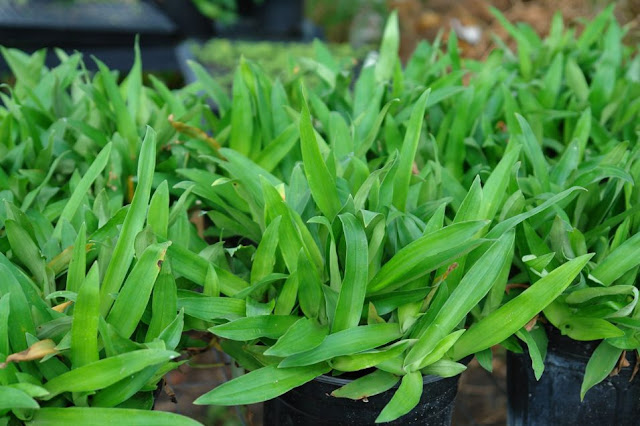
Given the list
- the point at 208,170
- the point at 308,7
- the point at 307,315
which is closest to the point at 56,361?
the point at 307,315

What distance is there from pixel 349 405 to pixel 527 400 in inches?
11.7

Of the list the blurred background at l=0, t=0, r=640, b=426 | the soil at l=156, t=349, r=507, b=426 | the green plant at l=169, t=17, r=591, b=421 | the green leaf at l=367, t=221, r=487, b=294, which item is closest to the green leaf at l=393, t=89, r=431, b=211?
the green plant at l=169, t=17, r=591, b=421

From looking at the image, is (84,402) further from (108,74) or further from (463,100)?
(463,100)

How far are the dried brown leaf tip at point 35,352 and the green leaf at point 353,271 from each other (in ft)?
0.93

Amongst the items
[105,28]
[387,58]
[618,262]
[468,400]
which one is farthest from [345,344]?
[105,28]

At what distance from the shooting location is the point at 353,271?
2.39ft

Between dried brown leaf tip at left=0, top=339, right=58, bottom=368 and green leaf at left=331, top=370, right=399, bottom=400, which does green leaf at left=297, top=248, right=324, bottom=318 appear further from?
dried brown leaf tip at left=0, top=339, right=58, bottom=368

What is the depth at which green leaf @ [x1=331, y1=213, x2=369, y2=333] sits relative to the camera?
726mm

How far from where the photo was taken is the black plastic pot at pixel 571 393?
87cm

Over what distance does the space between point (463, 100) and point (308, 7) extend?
123 inches

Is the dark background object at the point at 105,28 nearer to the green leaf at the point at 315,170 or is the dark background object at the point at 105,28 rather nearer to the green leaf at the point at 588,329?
the green leaf at the point at 315,170

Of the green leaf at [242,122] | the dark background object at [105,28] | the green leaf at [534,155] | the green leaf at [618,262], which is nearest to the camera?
the green leaf at [618,262]

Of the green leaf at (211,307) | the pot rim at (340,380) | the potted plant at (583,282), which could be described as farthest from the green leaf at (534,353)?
the green leaf at (211,307)

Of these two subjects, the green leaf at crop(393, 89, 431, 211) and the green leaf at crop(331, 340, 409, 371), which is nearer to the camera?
the green leaf at crop(331, 340, 409, 371)
